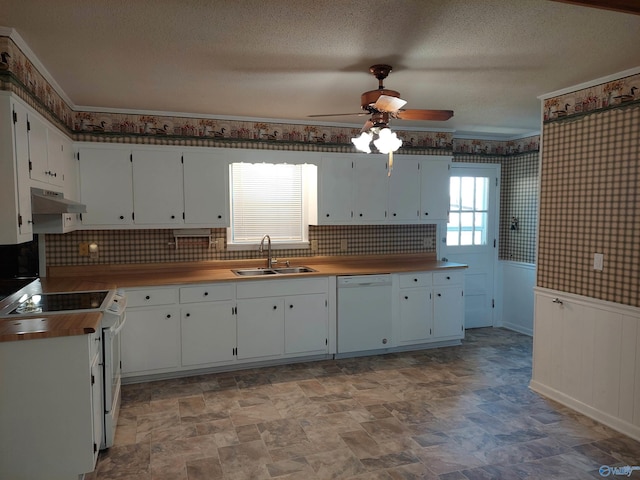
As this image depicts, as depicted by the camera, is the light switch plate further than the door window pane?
No

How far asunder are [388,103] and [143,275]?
2875 millimetres

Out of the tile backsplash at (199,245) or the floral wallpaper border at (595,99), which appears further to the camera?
the tile backsplash at (199,245)

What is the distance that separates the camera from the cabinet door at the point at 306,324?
171 inches

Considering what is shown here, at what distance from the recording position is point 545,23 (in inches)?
89.9

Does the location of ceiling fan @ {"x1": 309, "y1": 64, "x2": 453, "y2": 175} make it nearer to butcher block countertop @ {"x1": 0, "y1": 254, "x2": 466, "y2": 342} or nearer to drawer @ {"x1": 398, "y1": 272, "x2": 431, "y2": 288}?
butcher block countertop @ {"x1": 0, "y1": 254, "x2": 466, "y2": 342}

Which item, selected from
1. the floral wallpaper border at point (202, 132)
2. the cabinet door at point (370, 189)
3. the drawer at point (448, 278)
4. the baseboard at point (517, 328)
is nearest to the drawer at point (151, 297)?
the floral wallpaper border at point (202, 132)

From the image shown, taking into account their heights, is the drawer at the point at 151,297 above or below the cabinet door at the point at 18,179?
below

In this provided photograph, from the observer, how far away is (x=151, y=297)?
12.8ft

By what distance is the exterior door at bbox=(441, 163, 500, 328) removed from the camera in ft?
18.5

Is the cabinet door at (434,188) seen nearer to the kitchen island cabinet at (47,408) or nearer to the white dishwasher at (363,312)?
the white dishwasher at (363,312)

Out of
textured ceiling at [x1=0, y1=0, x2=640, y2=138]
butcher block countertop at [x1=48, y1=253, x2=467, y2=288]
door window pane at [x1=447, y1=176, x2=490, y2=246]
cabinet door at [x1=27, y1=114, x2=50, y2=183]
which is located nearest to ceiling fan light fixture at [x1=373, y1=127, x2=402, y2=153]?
textured ceiling at [x1=0, y1=0, x2=640, y2=138]

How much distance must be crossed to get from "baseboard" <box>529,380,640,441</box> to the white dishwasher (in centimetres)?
147

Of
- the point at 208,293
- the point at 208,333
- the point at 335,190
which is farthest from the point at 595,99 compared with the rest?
the point at 208,333

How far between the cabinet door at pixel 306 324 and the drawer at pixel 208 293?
0.56 m
